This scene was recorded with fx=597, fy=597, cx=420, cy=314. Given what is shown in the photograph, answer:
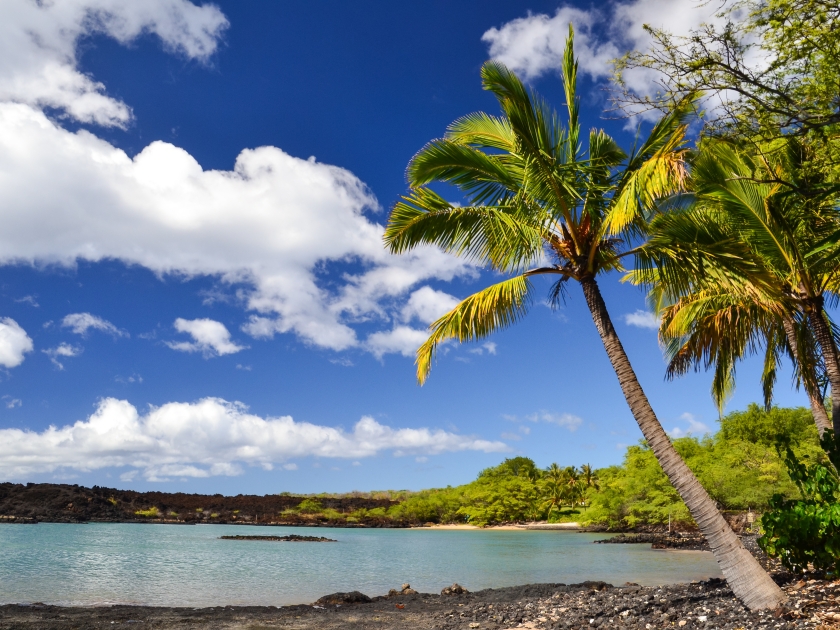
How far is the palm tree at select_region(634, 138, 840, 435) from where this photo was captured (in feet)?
29.6

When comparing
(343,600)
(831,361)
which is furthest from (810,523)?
(343,600)

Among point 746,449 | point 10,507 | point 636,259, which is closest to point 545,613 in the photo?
point 636,259

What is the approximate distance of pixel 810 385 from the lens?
13.3 metres

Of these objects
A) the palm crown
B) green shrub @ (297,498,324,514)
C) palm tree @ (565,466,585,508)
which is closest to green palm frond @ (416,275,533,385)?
the palm crown

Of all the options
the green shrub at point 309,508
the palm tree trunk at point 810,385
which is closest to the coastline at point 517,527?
the green shrub at point 309,508

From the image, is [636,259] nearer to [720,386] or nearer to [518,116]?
[518,116]

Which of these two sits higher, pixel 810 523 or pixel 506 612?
pixel 810 523

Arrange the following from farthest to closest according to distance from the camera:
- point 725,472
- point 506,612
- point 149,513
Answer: point 149,513, point 725,472, point 506,612

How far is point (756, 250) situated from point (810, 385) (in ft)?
15.5

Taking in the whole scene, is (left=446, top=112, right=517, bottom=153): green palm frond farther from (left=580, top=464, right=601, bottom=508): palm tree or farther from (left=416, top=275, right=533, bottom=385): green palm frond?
(left=580, top=464, right=601, bottom=508): palm tree

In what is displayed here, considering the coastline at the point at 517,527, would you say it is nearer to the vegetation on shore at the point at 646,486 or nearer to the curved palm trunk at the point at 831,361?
the vegetation on shore at the point at 646,486

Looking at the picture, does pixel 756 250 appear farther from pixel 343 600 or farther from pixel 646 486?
pixel 646 486

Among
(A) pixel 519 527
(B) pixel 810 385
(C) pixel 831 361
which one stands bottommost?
(A) pixel 519 527

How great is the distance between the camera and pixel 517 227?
9.28 metres
